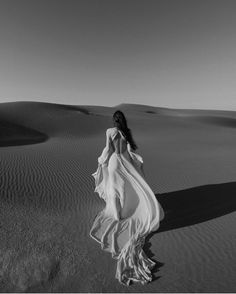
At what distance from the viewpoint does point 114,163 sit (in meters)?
4.61

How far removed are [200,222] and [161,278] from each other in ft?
6.67

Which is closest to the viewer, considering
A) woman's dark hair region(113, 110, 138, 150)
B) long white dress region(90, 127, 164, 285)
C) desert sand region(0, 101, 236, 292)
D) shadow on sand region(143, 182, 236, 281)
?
desert sand region(0, 101, 236, 292)

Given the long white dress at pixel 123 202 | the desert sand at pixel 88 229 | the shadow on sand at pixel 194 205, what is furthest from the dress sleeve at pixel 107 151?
the shadow on sand at pixel 194 205

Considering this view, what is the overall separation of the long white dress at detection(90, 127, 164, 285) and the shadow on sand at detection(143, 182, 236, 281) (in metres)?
0.35

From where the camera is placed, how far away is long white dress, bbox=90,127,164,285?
13.6 feet

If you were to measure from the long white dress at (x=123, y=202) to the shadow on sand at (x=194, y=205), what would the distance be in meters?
0.35

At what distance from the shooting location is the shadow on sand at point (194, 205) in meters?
4.84

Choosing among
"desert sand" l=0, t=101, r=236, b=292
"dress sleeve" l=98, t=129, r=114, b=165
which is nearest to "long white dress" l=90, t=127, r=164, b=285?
"dress sleeve" l=98, t=129, r=114, b=165

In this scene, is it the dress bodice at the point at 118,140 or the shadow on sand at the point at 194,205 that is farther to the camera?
the shadow on sand at the point at 194,205

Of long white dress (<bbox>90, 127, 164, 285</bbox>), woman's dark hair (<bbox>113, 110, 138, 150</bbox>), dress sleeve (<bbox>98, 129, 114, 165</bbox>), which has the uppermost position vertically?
woman's dark hair (<bbox>113, 110, 138, 150</bbox>)

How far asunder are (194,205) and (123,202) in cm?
231

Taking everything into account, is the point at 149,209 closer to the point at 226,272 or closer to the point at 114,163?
the point at 114,163

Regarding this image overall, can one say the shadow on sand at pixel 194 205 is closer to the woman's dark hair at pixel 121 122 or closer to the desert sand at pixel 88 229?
the desert sand at pixel 88 229

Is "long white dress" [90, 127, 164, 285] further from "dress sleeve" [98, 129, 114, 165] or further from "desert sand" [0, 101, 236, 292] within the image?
"desert sand" [0, 101, 236, 292]
